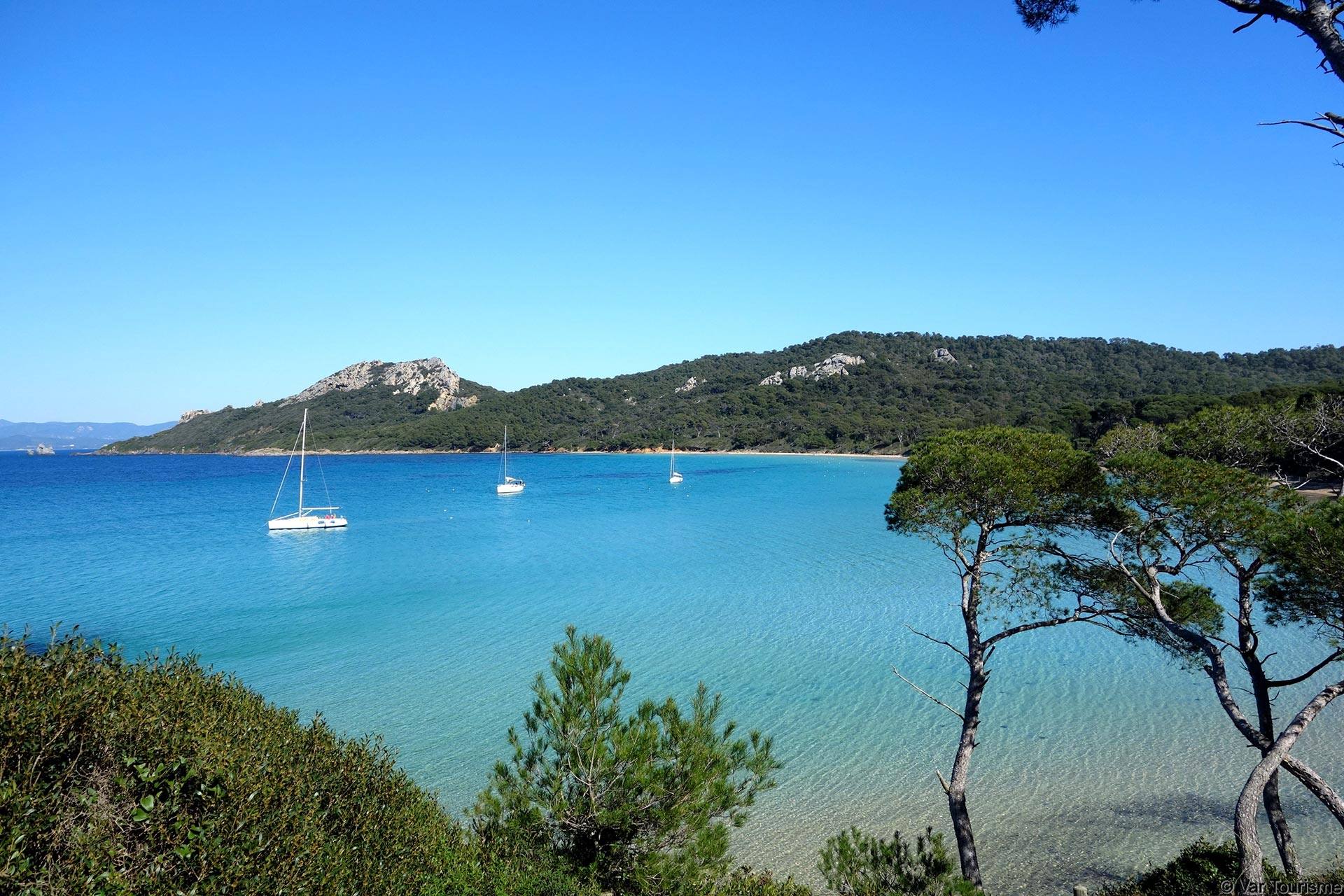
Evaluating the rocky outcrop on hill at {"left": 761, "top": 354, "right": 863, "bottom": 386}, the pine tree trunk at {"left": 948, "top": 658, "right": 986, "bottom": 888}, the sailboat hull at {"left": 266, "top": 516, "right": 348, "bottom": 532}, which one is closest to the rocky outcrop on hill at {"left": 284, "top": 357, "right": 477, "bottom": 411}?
the rocky outcrop on hill at {"left": 761, "top": 354, "right": 863, "bottom": 386}

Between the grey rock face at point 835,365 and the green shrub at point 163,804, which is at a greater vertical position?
the grey rock face at point 835,365

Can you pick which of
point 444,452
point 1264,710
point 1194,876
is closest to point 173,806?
point 1194,876

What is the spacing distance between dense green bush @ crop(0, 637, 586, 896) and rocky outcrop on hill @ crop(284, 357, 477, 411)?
5773 inches

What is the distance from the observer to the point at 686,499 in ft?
171

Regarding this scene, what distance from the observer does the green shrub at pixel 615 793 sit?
5.95 m

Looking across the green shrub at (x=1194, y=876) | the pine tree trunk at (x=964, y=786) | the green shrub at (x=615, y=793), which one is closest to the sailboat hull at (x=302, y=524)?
the green shrub at (x=615, y=793)

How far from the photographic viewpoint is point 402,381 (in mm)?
157000

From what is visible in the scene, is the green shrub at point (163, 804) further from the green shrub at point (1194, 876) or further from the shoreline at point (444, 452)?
the shoreline at point (444, 452)

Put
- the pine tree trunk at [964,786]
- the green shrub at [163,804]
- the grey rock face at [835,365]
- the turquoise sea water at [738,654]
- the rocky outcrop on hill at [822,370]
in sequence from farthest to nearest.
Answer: the rocky outcrop on hill at [822,370]
the grey rock face at [835,365]
the turquoise sea water at [738,654]
the pine tree trunk at [964,786]
the green shrub at [163,804]

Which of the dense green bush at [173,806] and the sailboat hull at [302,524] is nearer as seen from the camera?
the dense green bush at [173,806]

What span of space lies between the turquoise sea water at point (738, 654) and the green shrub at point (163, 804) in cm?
475

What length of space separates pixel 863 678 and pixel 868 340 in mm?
143822

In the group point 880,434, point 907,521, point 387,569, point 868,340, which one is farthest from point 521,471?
point 868,340

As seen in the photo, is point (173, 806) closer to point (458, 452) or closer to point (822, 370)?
point (458, 452)
